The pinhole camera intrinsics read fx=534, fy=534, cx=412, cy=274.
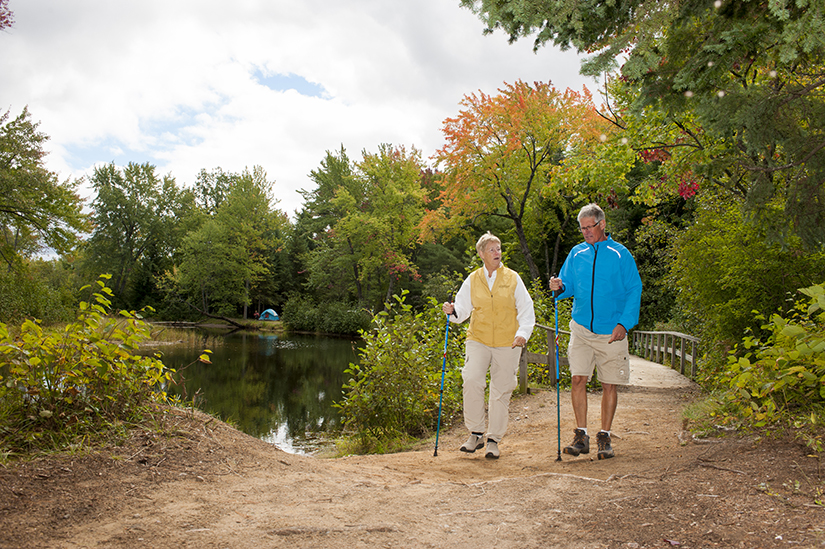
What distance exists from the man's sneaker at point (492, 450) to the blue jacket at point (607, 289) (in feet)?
3.98

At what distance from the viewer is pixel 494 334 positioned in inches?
170

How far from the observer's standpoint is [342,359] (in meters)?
20.9

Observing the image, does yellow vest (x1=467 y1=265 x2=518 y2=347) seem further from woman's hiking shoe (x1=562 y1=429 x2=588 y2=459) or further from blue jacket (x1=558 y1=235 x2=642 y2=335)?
woman's hiking shoe (x1=562 y1=429 x2=588 y2=459)

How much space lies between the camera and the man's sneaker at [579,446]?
4.17 metres

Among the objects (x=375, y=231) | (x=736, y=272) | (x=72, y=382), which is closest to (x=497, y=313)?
(x=72, y=382)

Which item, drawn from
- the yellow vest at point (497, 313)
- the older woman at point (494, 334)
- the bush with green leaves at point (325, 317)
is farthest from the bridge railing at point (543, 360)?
Answer: the bush with green leaves at point (325, 317)

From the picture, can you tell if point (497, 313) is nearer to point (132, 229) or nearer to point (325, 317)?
point (325, 317)

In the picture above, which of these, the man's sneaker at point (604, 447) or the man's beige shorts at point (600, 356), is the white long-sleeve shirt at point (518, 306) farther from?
the man's sneaker at point (604, 447)

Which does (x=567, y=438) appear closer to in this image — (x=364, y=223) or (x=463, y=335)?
(x=463, y=335)

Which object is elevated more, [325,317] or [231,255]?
[231,255]

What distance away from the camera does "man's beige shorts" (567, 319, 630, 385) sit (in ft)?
13.3

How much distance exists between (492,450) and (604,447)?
0.87 metres

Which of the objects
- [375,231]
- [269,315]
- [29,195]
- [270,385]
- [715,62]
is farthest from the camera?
[269,315]

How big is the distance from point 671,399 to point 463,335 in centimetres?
295
